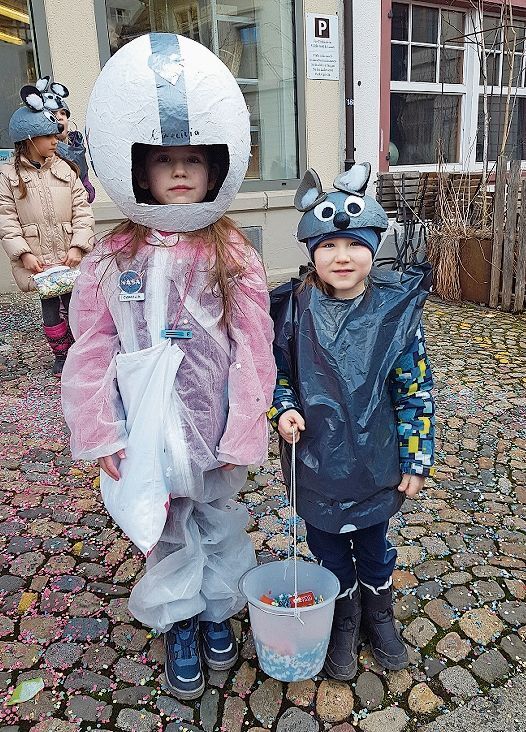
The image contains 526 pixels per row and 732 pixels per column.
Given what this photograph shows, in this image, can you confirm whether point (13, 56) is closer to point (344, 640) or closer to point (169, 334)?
point (169, 334)

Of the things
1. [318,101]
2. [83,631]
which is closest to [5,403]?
[83,631]

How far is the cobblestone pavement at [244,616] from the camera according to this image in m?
1.90

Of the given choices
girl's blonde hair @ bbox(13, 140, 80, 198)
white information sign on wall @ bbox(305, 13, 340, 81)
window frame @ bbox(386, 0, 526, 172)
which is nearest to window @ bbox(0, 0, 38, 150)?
girl's blonde hair @ bbox(13, 140, 80, 198)

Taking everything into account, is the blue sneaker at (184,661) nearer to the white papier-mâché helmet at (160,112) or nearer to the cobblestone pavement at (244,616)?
the cobblestone pavement at (244,616)

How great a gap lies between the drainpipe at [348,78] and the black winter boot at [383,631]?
20.4 ft

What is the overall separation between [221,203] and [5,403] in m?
2.93

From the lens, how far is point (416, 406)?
1838 mm

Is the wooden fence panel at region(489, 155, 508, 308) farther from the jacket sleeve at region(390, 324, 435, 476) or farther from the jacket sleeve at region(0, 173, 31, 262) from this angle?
the jacket sleeve at region(390, 324, 435, 476)

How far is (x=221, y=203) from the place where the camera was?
5.66ft

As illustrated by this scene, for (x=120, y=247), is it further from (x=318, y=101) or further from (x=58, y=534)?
(x=318, y=101)

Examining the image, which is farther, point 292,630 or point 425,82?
point 425,82

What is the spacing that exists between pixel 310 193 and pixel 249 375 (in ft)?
1.74

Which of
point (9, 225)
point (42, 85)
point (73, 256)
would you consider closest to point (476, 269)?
point (73, 256)

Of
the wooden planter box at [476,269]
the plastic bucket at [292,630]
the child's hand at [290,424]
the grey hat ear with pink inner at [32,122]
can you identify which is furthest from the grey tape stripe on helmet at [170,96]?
the wooden planter box at [476,269]
